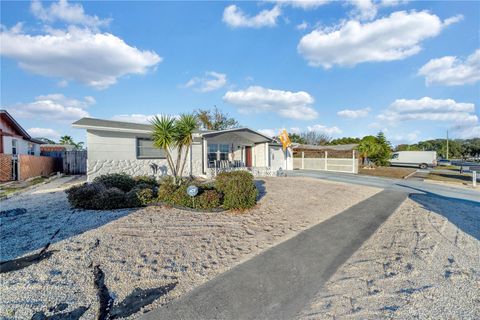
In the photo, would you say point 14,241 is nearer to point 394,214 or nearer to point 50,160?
point 394,214

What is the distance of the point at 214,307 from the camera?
2746 millimetres

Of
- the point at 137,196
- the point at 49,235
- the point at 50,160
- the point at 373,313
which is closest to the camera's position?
the point at 373,313

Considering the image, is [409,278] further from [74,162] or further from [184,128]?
[74,162]

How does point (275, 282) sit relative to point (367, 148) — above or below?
below

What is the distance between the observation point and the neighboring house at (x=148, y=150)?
35.1 feet

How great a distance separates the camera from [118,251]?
4.14 metres

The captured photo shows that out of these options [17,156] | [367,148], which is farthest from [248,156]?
[367,148]

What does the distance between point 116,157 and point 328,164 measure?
1981 centimetres

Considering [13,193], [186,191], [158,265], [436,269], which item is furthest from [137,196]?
[436,269]

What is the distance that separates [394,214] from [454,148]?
3594 inches

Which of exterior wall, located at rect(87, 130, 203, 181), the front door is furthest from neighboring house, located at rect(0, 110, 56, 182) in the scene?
the front door

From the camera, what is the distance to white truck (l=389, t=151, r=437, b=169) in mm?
34266

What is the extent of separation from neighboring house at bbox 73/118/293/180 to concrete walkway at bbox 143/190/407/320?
9.50 metres

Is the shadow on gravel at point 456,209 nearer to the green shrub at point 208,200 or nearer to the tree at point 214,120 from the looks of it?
the green shrub at point 208,200
